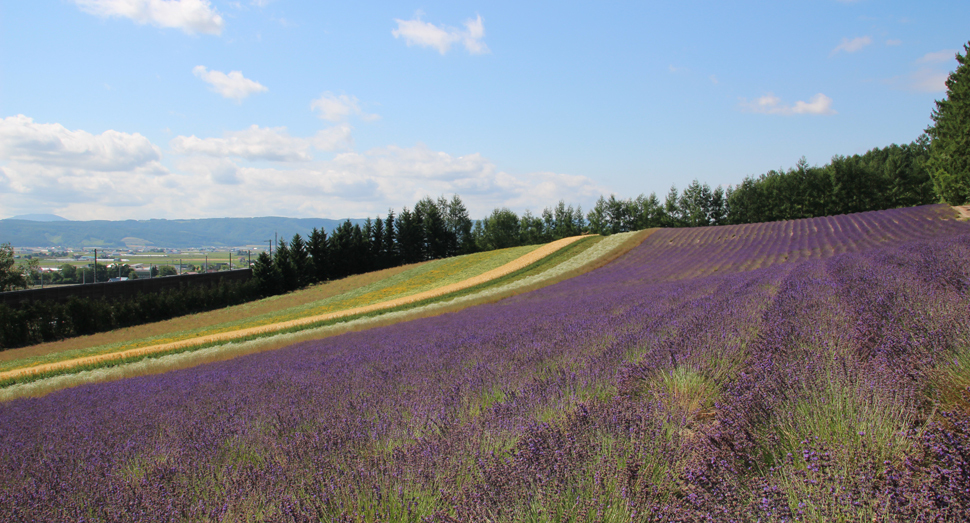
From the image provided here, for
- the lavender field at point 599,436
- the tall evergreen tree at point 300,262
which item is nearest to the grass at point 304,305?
the tall evergreen tree at point 300,262

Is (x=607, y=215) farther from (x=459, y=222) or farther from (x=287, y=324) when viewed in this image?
(x=287, y=324)

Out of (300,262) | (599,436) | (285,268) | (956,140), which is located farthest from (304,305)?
(956,140)

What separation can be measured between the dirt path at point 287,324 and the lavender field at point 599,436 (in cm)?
1533

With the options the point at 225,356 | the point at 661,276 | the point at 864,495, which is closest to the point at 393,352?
the point at 864,495

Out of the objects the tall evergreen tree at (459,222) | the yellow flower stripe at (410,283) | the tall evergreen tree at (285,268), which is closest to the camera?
the yellow flower stripe at (410,283)

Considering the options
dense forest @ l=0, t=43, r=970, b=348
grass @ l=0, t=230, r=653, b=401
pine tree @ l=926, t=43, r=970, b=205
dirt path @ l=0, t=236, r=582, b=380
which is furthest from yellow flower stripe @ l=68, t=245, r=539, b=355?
pine tree @ l=926, t=43, r=970, b=205

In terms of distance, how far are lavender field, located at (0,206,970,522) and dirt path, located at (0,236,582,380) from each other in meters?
15.3

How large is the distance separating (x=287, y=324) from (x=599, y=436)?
23126 millimetres

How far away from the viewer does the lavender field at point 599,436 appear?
180cm

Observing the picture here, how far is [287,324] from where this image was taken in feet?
74.7

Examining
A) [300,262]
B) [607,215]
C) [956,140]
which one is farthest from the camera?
[607,215]

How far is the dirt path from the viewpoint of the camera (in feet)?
58.4

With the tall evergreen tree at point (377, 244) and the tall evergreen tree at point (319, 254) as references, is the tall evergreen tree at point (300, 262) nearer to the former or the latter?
the tall evergreen tree at point (319, 254)

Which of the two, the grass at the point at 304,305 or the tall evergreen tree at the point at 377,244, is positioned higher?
the tall evergreen tree at the point at 377,244
